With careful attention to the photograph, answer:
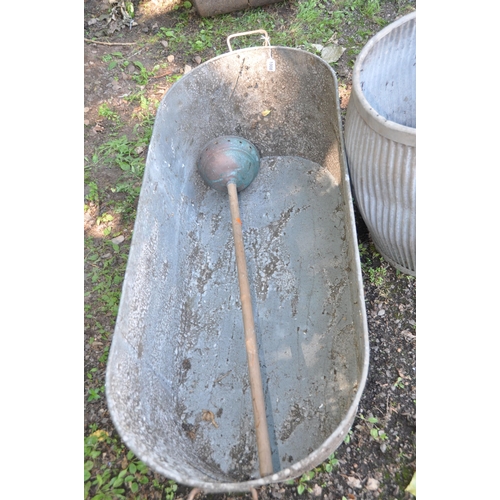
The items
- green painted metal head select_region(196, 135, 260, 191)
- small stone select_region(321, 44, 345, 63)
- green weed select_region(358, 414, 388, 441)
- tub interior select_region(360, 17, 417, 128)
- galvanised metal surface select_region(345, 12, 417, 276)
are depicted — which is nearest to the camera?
galvanised metal surface select_region(345, 12, 417, 276)

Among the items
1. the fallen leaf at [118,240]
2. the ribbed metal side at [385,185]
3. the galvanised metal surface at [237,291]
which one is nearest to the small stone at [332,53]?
the galvanised metal surface at [237,291]

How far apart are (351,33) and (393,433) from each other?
8.61 feet

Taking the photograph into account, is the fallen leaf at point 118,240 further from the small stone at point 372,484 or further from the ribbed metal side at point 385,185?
the small stone at point 372,484

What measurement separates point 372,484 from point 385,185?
1.12 m

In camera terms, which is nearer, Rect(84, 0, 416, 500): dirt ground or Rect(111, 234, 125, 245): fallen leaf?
Rect(84, 0, 416, 500): dirt ground

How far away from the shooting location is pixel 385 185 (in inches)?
70.2

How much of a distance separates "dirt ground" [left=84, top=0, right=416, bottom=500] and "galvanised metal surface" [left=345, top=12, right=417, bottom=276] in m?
0.23

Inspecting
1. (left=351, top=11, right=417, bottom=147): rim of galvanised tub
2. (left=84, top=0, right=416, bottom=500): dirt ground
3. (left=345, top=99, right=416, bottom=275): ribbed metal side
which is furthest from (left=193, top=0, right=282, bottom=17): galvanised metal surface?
(left=345, top=99, right=416, bottom=275): ribbed metal side

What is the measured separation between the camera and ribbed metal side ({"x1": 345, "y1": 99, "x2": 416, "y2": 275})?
169cm

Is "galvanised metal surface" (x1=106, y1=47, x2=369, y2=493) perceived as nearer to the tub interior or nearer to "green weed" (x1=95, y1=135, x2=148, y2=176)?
the tub interior

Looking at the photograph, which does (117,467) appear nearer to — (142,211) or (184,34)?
(142,211)

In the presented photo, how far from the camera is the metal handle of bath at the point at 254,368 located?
1.52 meters

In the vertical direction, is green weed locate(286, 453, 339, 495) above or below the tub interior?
below
